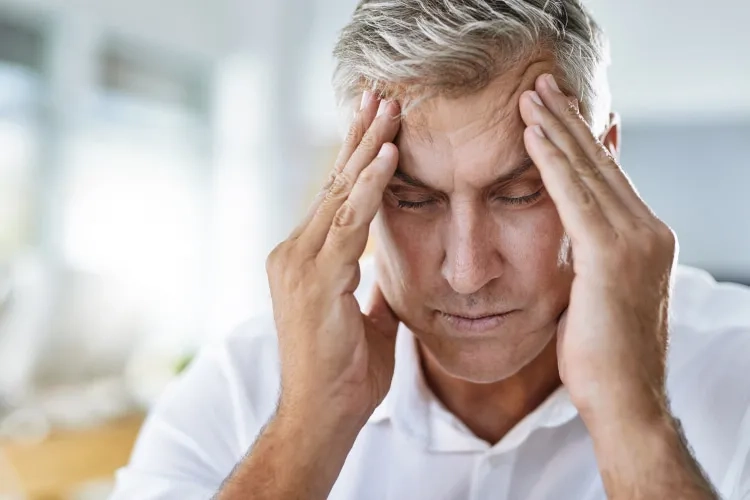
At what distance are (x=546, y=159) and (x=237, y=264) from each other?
13.7 feet

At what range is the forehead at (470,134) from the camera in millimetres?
1090

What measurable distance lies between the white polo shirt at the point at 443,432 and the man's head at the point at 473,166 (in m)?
0.14

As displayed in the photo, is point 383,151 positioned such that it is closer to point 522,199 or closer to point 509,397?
point 522,199

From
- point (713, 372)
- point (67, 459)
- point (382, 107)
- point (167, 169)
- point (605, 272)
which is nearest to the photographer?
point (605, 272)

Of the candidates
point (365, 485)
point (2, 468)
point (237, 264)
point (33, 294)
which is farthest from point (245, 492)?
point (237, 264)

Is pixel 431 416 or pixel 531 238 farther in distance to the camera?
pixel 431 416

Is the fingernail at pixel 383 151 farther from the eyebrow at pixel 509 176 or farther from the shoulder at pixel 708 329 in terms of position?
the shoulder at pixel 708 329

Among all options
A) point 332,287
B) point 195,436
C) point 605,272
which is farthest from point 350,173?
point 195,436

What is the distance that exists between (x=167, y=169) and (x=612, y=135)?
12.1 ft

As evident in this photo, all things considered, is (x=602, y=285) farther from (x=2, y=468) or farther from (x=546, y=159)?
(x=2, y=468)

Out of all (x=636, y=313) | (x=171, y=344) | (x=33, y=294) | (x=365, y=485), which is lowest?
(x=171, y=344)

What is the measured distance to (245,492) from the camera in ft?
3.63

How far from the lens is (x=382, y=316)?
1.33 metres

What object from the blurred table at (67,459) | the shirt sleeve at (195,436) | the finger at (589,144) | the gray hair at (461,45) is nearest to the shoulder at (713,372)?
the finger at (589,144)
